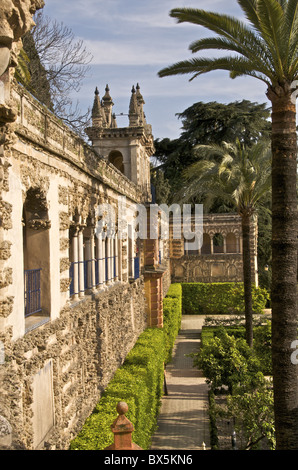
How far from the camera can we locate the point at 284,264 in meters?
9.91

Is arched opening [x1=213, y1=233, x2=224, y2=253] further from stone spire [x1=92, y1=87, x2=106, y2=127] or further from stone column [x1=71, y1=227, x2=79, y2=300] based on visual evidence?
stone column [x1=71, y1=227, x2=79, y2=300]

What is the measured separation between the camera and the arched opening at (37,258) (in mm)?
8914

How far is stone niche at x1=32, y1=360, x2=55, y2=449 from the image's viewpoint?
8.08 metres

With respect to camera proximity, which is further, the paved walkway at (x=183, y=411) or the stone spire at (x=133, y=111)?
the stone spire at (x=133, y=111)

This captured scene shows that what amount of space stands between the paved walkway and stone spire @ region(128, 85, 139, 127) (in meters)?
12.5

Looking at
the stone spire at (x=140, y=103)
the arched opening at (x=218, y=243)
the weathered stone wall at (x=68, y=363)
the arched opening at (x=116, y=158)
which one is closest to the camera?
the weathered stone wall at (x=68, y=363)

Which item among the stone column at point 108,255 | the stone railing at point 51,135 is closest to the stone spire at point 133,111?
the stone column at point 108,255

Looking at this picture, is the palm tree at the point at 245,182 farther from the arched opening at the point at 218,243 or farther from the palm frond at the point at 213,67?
the arched opening at the point at 218,243

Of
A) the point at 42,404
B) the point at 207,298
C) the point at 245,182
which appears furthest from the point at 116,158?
the point at 42,404

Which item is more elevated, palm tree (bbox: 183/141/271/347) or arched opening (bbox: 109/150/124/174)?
arched opening (bbox: 109/150/124/174)

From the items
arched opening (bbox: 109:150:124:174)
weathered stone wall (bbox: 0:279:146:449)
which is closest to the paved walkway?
weathered stone wall (bbox: 0:279:146:449)

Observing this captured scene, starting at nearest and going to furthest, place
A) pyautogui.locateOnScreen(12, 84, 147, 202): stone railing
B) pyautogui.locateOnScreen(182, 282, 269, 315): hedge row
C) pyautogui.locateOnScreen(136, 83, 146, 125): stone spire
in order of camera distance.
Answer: pyautogui.locateOnScreen(12, 84, 147, 202): stone railing
pyautogui.locateOnScreen(136, 83, 146, 125): stone spire
pyautogui.locateOnScreen(182, 282, 269, 315): hedge row

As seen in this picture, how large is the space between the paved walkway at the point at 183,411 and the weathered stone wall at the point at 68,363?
2.82m

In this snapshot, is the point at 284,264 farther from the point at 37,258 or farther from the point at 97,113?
the point at 97,113
